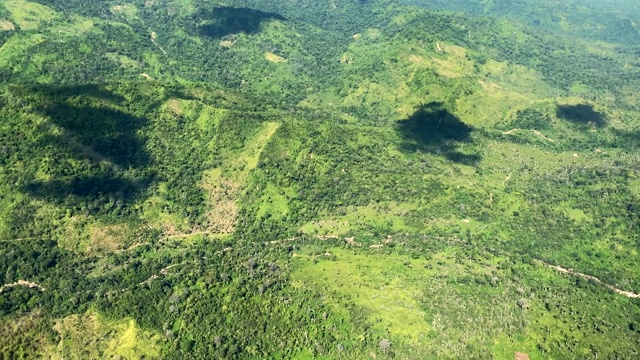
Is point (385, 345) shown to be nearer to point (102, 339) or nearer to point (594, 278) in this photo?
point (102, 339)

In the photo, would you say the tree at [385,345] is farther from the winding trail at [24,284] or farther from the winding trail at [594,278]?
the winding trail at [24,284]

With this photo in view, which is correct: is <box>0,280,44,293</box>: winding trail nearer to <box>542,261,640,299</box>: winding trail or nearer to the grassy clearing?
the grassy clearing

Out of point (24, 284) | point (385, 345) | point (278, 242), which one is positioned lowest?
point (278, 242)

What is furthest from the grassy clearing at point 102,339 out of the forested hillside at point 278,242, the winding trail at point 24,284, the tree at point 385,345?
the tree at point 385,345

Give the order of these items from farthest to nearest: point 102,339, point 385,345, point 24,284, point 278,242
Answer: point 278,242
point 24,284
point 102,339
point 385,345

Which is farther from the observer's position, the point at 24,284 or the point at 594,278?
the point at 594,278

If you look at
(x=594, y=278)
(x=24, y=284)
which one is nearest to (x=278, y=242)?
(x=24, y=284)

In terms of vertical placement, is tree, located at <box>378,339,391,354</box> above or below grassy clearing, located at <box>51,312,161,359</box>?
above

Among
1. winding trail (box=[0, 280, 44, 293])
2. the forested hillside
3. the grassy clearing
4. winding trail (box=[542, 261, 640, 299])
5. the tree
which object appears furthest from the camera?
winding trail (box=[542, 261, 640, 299])

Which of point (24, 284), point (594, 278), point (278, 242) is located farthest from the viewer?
point (278, 242)

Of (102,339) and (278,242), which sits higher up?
(102,339)

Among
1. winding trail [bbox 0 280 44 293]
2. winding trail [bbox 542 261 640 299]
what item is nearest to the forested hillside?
winding trail [bbox 0 280 44 293]
